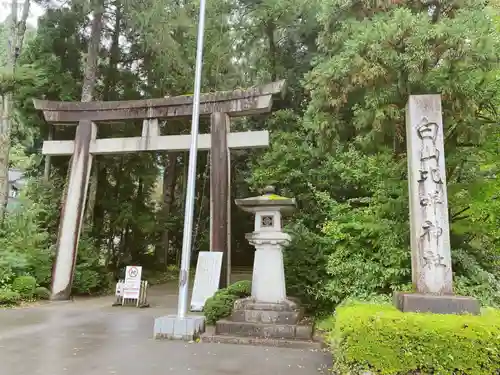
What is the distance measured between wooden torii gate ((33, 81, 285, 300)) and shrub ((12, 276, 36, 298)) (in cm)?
57

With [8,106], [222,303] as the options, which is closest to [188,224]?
[222,303]

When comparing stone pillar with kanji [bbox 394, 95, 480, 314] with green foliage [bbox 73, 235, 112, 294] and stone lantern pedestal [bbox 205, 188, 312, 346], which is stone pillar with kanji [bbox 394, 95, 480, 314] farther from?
green foliage [bbox 73, 235, 112, 294]

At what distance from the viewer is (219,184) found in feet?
32.8

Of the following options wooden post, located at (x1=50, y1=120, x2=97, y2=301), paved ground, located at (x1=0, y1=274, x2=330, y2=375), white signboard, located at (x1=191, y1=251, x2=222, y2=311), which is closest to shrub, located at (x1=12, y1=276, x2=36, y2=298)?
wooden post, located at (x1=50, y1=120, x2=97, y2=301)

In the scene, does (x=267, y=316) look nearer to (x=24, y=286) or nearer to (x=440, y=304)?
(x=440, y=304)

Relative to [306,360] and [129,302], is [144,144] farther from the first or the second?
[306,360]

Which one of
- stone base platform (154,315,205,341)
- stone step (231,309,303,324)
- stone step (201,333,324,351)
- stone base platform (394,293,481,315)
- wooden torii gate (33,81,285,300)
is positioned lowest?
stone step (201,333,324,351)

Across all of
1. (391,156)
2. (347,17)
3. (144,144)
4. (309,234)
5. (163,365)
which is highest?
(347,17)

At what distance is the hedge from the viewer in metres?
4.04

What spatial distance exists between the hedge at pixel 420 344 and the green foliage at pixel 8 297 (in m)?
8.25

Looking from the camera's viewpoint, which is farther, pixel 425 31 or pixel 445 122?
pixel 445 122

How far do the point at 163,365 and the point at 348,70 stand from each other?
16.6ft

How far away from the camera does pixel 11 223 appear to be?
11688 mm

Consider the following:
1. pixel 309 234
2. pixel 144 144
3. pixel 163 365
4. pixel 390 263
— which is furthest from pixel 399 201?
pixel 144 144
